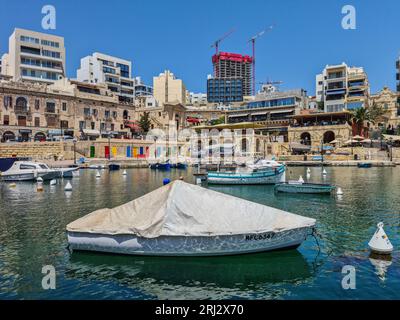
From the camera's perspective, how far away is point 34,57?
83062mm

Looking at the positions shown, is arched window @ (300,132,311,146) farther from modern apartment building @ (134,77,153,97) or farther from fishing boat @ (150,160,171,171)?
modern apartment building @ (134,77,153,97)

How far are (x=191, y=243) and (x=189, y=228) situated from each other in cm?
55

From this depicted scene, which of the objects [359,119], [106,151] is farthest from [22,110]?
[359,119]

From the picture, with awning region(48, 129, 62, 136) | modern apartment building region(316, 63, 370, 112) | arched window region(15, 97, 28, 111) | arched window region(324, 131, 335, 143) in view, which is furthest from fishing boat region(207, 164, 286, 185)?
modern apartment building region(316, 63, 370, 112)

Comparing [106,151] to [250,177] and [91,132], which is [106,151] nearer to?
[91,132]

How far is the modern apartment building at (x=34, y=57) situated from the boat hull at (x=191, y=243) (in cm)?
8057

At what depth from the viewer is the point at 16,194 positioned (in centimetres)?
3053

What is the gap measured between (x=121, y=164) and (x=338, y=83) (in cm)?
6698

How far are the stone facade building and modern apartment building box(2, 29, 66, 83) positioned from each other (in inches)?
396

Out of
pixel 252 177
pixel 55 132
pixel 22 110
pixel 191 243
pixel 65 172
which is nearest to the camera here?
pixel 191 243

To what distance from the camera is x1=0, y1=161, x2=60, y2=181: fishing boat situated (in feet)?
134

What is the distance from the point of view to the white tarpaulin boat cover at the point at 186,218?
11.9m
